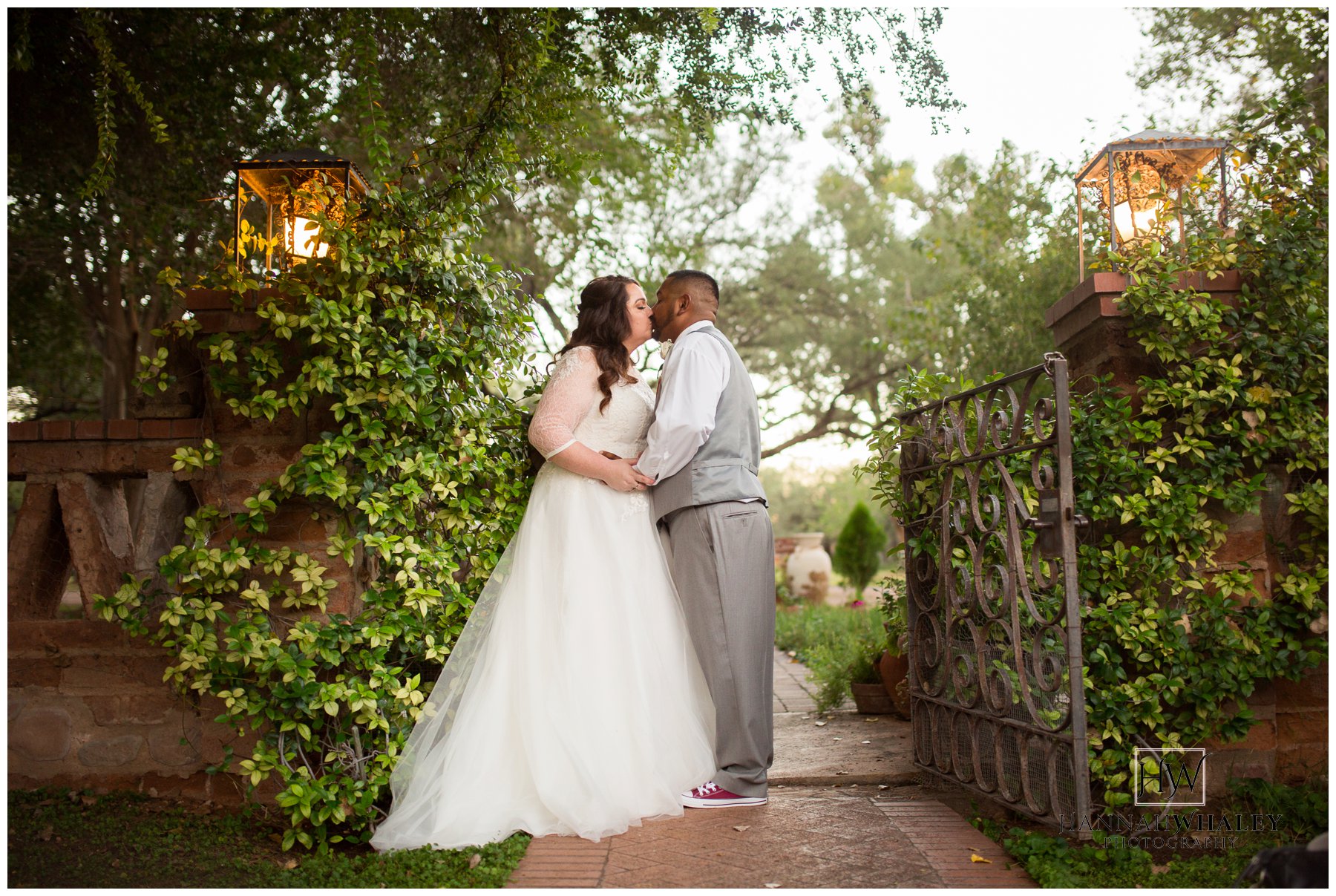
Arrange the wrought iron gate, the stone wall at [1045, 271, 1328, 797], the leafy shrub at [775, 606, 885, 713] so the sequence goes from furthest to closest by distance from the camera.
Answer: the leafy shrub at [775, 606, 885, 713] → the stone wall at [1045, 271, 1328, 797] → the wrought iron gate

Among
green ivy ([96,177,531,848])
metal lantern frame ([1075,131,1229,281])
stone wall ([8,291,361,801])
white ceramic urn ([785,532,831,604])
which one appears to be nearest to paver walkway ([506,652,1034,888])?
green ivy ([96,177,531,848])

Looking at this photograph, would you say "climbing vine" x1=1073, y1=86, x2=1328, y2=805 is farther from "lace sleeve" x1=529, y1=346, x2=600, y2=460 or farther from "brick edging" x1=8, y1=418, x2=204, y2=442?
"brick edging" x1=8, y1=418, x2=204, y2=442

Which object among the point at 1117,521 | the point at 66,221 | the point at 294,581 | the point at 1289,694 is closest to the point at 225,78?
the point at 66,221

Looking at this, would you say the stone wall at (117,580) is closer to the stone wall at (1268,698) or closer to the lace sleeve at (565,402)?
the lace sleeve at (565,402)

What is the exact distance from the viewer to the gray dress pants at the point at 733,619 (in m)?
3.41

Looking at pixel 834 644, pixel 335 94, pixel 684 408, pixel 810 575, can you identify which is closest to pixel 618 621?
pixel 684 408

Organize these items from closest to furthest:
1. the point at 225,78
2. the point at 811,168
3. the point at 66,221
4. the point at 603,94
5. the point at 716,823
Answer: the point at 716,823 → the point at 603,94 → the point at 225,78 → the point at 66,221 → the point at 811,168

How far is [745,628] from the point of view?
3490mm

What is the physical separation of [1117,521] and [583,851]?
6.98 ft

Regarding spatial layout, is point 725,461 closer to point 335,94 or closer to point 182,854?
point 182,854

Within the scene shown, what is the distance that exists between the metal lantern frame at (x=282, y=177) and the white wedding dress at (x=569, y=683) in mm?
1064

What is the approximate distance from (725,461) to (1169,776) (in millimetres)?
1849

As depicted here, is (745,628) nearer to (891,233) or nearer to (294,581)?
(294,581)

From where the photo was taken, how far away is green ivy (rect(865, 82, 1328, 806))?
3.09 metres
